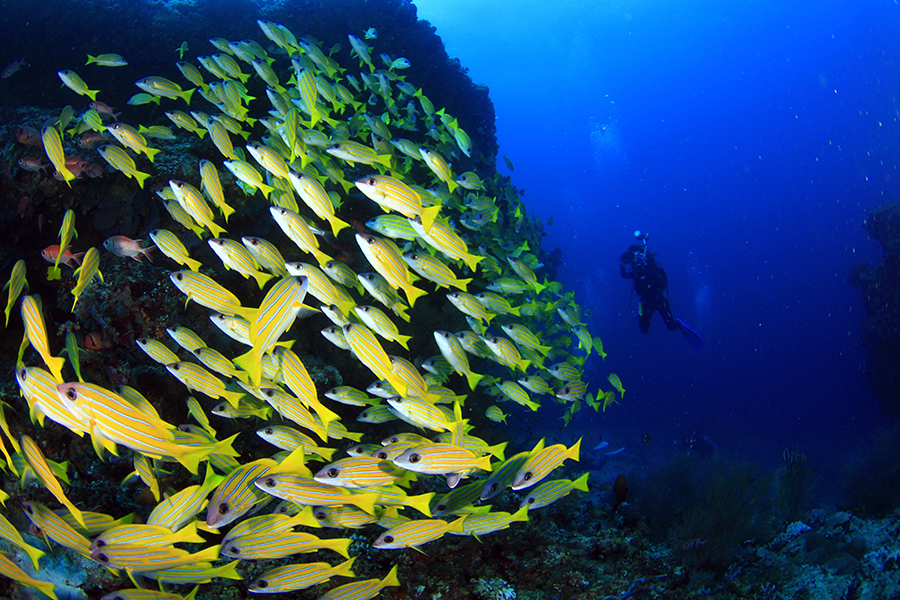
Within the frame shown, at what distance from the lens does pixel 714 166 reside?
11000cm

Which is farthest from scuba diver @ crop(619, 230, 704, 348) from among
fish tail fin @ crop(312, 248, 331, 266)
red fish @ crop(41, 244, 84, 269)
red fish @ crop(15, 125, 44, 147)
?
red fish @ crop(15, 125, 44, 147)

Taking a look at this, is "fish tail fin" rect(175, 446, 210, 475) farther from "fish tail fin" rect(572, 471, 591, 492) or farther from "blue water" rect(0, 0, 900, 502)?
"blue water" rect(0, 0, 900, 502)

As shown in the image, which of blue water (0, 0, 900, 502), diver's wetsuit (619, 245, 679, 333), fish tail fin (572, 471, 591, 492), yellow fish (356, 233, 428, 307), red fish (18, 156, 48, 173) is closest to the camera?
yellow fish (356, 233, 428, 307)

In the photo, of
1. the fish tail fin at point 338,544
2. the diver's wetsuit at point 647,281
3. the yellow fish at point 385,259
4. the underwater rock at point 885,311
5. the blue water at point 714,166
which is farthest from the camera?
the blue water at point 714,166

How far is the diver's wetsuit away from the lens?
528 inches

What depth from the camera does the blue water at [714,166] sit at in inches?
2547

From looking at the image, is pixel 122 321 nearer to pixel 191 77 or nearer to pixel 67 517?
pixel 67 517

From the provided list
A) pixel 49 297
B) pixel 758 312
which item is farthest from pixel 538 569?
pixel 758 312

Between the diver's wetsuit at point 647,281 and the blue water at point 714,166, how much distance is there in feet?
68.6

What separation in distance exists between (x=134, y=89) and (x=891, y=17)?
108671 millimetres

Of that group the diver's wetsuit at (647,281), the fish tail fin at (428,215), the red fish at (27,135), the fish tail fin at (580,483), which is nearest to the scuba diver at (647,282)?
the diver's wetsuit at (647,281)

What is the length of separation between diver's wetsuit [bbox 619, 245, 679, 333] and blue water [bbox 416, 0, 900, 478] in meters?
20.9

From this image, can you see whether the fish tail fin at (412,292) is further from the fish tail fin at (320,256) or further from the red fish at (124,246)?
the red fish at (124,246)

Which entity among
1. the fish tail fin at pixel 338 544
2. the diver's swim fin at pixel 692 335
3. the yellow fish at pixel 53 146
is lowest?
the fish tail fin at pixel 338 544
